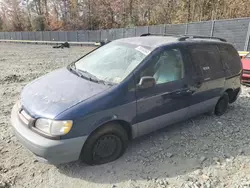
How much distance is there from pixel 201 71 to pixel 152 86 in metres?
1.26

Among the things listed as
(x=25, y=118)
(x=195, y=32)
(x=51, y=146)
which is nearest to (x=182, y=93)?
(x=51, y=146)

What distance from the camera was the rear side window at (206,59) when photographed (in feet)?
12.6

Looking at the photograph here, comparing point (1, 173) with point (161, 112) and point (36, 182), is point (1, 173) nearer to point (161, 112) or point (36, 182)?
point (36, 182)

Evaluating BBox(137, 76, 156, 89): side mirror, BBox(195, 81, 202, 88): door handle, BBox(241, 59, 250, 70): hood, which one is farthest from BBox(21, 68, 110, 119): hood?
BBox(241, 59, 250, 70): hood

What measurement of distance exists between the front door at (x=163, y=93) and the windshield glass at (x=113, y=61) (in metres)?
0.21

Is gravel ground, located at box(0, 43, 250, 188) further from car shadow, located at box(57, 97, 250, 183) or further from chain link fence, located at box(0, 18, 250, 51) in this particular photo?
chain link fence, located at box(0, 18, 250, 51)

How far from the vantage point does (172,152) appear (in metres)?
3.37

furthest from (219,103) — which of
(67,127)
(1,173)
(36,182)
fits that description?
(1,173)

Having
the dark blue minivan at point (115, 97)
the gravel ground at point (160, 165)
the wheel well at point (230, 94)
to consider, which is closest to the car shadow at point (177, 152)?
the gravel ground at point (160, 165)

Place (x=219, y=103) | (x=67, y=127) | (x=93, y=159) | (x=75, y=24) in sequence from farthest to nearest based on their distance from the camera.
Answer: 1. (x=75, y=24)
2. (x=219, y=103)
3. (x=93, y=159)
4. (x=67, y=127)

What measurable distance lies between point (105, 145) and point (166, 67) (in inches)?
60.1

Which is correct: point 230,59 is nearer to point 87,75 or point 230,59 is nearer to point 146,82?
point 146,82

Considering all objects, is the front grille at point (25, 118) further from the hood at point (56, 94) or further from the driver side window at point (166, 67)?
the driver side window at point (166, 67)

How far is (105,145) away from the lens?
2.95 m
